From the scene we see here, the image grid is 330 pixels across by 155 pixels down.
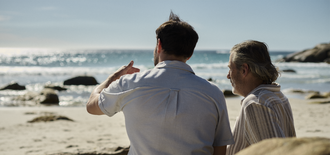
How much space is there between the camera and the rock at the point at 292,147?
84 cm

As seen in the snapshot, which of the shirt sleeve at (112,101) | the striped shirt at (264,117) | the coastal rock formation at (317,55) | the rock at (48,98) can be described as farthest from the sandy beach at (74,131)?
the coastal rock formation at (317,55)

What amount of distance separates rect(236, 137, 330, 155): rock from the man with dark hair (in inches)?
33.6

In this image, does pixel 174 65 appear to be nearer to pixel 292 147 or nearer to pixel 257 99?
pixel 257 99

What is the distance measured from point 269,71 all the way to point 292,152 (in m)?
1.36

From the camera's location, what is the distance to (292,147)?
0.90 m

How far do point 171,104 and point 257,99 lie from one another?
65 centimetres

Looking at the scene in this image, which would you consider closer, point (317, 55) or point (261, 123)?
point (261, 123)

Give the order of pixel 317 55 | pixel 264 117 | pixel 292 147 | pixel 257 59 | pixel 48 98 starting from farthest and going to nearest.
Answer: pixel 317 55 → pixel 48 98 → pixel 257 59 → pixel 264 117 → pixel 292 147

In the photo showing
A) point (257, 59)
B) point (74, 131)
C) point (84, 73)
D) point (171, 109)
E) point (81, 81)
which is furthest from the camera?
point (84, 73)

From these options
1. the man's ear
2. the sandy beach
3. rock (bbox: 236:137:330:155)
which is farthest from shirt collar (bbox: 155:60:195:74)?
the sandy beach

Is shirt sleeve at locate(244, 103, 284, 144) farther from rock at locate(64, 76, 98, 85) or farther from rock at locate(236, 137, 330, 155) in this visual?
rock at locate(64, 76, 98, 85)

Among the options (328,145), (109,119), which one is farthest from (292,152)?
(109,119)

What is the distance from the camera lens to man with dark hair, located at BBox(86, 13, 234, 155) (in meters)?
1.83

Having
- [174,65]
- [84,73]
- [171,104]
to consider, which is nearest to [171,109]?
[171,104]
